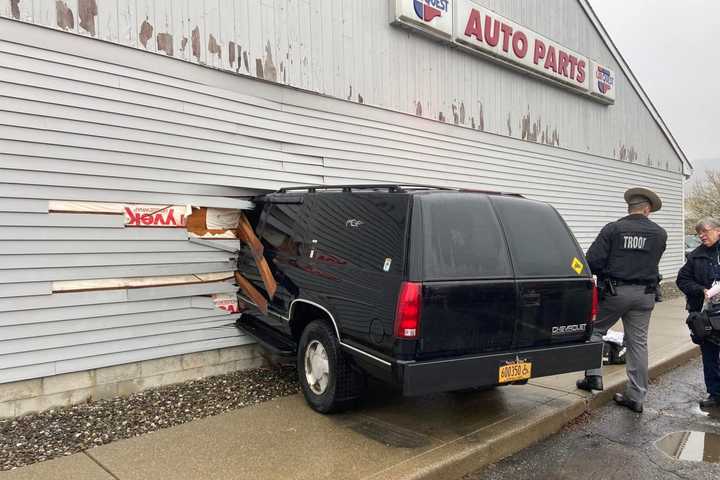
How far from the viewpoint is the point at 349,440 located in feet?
12.6

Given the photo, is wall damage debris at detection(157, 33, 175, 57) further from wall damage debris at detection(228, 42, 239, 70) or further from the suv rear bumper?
the suv rear bumper

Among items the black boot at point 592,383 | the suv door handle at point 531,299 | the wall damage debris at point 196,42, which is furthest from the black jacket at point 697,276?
the wall damage debris at point 196,42

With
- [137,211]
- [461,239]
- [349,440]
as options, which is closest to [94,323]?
[137,211]

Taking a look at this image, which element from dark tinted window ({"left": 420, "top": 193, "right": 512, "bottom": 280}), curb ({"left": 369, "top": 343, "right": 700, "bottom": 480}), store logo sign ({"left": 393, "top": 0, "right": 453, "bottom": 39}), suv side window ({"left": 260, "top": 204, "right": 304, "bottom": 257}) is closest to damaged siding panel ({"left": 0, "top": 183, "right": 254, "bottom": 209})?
suv side window ({"left": 260, "top": 204, "right": 304, "bottom": 257})

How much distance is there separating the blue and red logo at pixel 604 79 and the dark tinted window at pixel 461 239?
10.0m

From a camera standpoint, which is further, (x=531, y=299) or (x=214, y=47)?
(x=214, y=47)

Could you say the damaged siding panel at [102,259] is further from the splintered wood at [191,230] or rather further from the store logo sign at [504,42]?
the store logo sign at [504,42]

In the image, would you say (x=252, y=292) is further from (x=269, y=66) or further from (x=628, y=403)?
(x=628, y=403)

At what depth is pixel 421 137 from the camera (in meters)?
8.16

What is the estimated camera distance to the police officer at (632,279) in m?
4.80

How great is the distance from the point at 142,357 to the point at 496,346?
11.3ft

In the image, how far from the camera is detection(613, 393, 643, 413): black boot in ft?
15.9

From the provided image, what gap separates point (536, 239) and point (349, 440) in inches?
82.7

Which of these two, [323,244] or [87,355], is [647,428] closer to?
[323,244]
